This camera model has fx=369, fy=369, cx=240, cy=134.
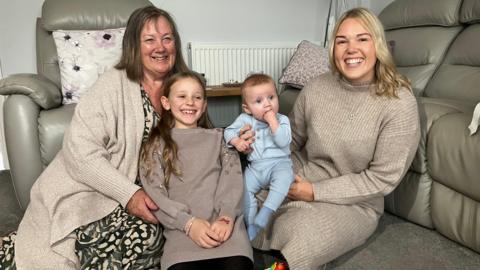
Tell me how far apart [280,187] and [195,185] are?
282 millimetres

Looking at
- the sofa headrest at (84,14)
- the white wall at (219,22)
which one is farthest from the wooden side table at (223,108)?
the sofa headrest at (84,14)

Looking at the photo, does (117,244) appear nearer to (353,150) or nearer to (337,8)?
(353,150)

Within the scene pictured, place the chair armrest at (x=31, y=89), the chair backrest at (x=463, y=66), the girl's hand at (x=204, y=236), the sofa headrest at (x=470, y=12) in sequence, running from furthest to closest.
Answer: the sofa headrest at (x=470, y=12) < the chair backrest at (x=463, y=66) < the chair armrest at (x=31, y=89) < the girl's hand at (x=204, y=236)

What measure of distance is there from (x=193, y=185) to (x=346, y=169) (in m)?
0.57

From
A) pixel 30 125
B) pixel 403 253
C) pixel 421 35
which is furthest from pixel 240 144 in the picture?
pixel 421 35

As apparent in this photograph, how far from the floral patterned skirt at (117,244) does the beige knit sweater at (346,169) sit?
39cm

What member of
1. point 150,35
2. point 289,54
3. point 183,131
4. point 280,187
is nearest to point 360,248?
point 280,187

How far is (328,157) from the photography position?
4.61 feet

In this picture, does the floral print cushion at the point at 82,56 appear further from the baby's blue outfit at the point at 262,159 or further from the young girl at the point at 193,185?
the baby's blue outfit at the point at 262,159

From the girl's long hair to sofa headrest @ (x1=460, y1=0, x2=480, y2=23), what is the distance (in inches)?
68.6

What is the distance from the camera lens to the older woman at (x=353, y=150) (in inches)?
48.5

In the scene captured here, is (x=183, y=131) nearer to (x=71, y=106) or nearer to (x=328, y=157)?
(x=328, y=157)

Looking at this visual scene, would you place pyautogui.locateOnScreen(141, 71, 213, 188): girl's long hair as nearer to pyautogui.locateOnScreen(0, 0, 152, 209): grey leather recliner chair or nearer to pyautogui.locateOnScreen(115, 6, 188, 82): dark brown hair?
pyautogui.locateOnScreen(115, 6, 188, 82): dark brown hair

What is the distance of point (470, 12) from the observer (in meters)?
2.14
